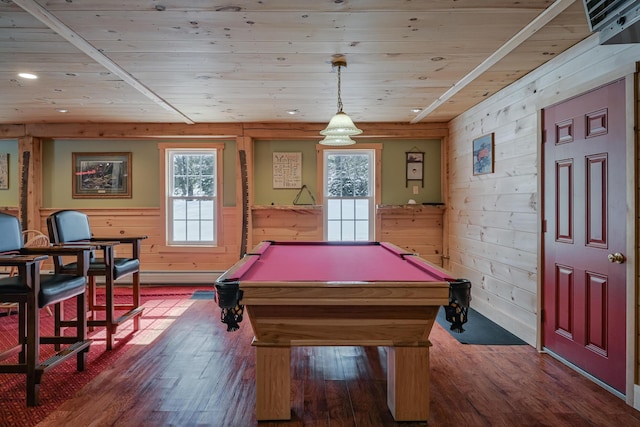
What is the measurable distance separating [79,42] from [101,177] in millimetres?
3567

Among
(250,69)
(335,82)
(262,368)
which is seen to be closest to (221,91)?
(250,69)

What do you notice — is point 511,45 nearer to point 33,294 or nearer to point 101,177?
point 33,294

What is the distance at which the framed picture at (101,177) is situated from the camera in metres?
5.85

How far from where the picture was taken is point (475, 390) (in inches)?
101

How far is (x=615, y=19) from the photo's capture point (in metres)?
1.93

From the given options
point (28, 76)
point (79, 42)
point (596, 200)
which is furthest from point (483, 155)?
point (28, 76)

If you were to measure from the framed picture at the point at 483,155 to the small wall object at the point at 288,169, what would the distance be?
2.45m

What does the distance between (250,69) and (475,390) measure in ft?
9.84

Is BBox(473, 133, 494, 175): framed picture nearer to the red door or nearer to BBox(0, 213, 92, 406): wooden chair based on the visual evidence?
the red door

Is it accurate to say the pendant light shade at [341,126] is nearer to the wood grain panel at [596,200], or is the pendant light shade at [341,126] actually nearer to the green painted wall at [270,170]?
the wood grain panel at [596,200]

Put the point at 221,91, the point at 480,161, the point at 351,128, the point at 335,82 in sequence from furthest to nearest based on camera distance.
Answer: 1. the point at 480,161
2. the point at 221,91
3. the point at 335,82
4. the point at 351,128

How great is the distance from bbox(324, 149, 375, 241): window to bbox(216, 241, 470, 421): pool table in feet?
11.7

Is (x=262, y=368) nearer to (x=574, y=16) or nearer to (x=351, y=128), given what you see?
(x=351, y=128)

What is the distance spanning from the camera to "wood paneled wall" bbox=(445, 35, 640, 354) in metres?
2.80
